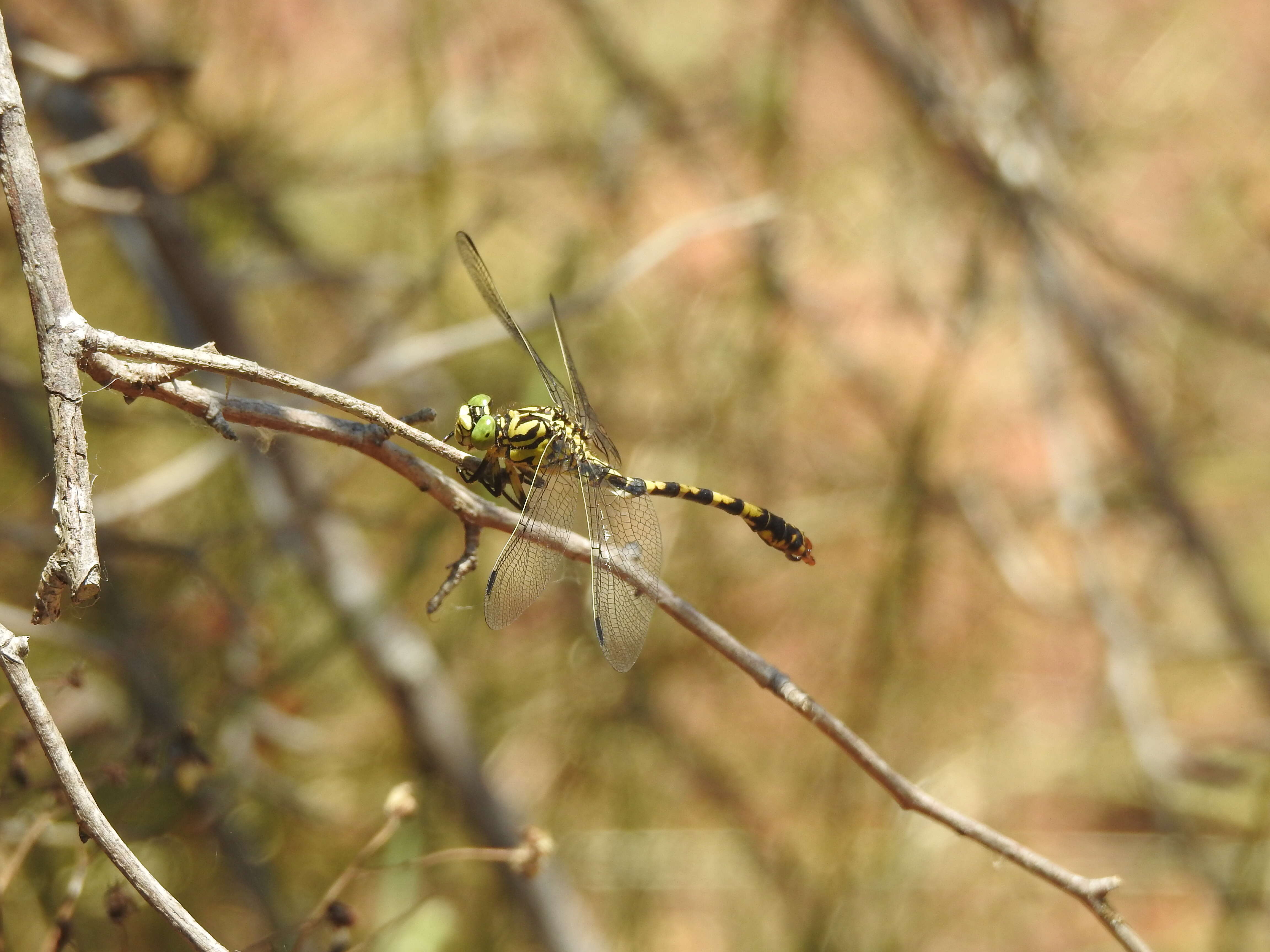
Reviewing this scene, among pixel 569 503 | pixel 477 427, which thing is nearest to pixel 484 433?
pixel 477 427

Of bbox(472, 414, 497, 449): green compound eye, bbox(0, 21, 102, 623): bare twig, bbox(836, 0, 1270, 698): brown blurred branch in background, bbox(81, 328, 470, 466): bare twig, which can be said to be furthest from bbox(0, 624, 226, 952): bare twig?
bbox(836, 0, 1270, 698): brown blurred branch in background

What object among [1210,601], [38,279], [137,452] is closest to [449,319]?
[137,452]

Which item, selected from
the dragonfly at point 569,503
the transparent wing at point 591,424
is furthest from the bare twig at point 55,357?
the transparent wing at point 591,424

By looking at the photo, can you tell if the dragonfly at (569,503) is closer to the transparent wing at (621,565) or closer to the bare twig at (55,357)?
the transparent wing at (621,565)

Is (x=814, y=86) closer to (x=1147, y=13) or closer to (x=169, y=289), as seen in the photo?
(x=1147, y=13)

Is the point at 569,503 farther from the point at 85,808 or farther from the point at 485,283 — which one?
the point at 85,808

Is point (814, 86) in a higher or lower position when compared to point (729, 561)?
higher

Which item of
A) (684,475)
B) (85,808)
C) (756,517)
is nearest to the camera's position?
(85,808)
